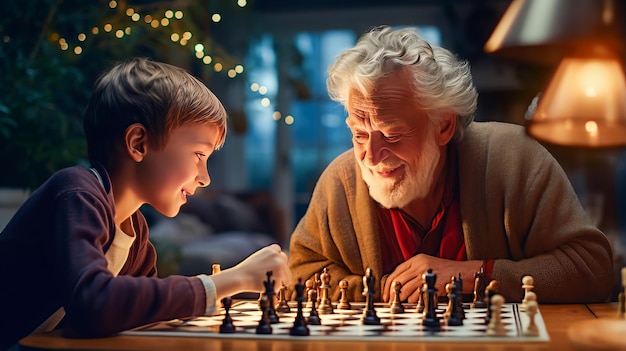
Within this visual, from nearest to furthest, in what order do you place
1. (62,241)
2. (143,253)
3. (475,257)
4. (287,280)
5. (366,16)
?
(62,241), (287,280), (143,253), (475,257), (366,16)

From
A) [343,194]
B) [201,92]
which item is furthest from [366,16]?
[201,92]

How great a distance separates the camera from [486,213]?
226cm

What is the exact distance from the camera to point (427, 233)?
7.74ft

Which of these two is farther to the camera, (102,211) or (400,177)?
(400,177)

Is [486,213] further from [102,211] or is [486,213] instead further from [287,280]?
[102,211]

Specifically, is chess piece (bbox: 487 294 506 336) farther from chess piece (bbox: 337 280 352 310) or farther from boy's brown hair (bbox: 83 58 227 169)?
boy's brown hair (bbox: 83 58 227 169)

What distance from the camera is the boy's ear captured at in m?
1.80

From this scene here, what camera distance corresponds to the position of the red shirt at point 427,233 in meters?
2.30

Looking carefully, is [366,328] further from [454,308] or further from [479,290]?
[479,290]

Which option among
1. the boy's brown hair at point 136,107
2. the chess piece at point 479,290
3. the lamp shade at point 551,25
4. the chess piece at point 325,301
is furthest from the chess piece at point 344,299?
the lamp shade at point 551,25

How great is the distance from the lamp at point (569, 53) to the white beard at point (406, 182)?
0.41 m

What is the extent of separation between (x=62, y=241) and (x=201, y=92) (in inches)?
20.4

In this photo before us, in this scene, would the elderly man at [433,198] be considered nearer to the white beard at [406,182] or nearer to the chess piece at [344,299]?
the white beard at [406,182]

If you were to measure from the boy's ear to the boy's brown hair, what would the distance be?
13 mm
